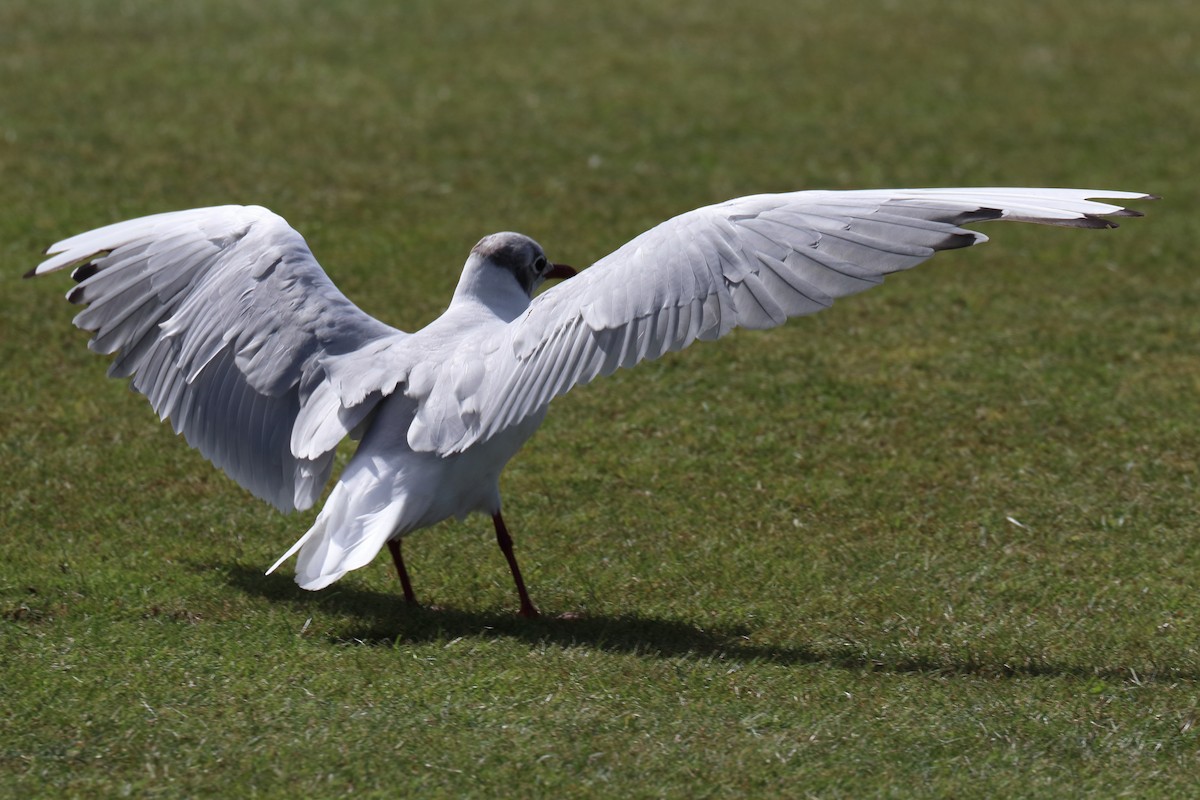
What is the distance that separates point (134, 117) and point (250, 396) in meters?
6.91

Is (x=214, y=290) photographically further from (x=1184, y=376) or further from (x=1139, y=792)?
(x=1184, y=376)

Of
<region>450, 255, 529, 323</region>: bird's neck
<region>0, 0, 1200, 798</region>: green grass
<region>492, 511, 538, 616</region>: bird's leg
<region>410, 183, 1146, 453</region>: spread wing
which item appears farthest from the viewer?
<region>450, 255, 529, 323</region>: bird's neck

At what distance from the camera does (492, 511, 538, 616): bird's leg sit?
529 centimetres

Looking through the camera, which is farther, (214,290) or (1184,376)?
(1184,376)

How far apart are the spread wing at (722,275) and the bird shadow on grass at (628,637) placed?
0.64m

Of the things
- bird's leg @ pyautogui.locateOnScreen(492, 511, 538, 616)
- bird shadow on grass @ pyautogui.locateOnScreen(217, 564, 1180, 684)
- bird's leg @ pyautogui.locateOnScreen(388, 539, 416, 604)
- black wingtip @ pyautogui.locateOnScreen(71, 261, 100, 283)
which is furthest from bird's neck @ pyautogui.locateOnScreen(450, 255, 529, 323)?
black wingtip @ pyautogui.locateOnScreen(71, 261, 100, 283)

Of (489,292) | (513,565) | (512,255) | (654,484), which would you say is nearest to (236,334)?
(489,292)

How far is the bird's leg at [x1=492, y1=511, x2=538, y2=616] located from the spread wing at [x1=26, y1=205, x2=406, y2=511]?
24.1 inches

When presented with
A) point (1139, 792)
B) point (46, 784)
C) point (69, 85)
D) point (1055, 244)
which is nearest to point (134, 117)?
point (69, 85)

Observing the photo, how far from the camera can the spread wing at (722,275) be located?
15.4 feet

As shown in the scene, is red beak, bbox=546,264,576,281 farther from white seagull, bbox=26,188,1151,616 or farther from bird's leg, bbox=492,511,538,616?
bird's leg, bbox=492,511,538,616

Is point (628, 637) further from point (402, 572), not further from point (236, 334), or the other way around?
point (236, 334)

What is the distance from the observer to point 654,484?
655 centimetres

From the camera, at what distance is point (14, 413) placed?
7125 mm
